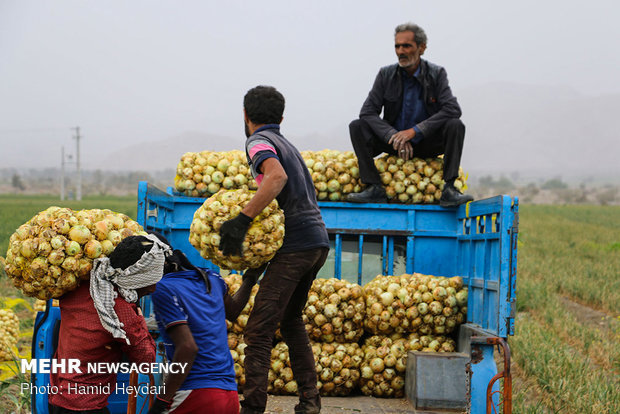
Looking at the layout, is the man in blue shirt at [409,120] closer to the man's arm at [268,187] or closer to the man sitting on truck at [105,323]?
the man's arm at [268,187]

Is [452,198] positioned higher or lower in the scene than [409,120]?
lower

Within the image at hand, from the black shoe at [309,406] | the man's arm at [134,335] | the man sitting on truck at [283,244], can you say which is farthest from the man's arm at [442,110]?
the man's arm at [134,335]

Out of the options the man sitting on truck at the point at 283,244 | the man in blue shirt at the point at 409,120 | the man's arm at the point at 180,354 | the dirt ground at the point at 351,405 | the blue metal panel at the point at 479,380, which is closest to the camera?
the man's arm at the point at 180,354

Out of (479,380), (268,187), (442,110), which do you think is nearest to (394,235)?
(442,110)

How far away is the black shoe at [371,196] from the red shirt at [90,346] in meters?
3.06

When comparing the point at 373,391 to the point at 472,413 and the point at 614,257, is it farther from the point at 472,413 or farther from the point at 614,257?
the point at 614,257

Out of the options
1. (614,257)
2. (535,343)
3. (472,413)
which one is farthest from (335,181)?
(614,257)

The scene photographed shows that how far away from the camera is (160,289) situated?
3246 millimetres

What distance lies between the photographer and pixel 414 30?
6066 millimetres

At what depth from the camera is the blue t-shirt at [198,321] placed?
3.21 m

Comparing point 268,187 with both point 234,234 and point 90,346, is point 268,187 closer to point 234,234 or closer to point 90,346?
point 234,234

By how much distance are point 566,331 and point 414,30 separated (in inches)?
219

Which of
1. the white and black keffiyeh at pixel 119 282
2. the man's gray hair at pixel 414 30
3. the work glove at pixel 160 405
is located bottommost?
the work glove at pixel 160 405

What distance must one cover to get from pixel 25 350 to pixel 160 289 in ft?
17.1
